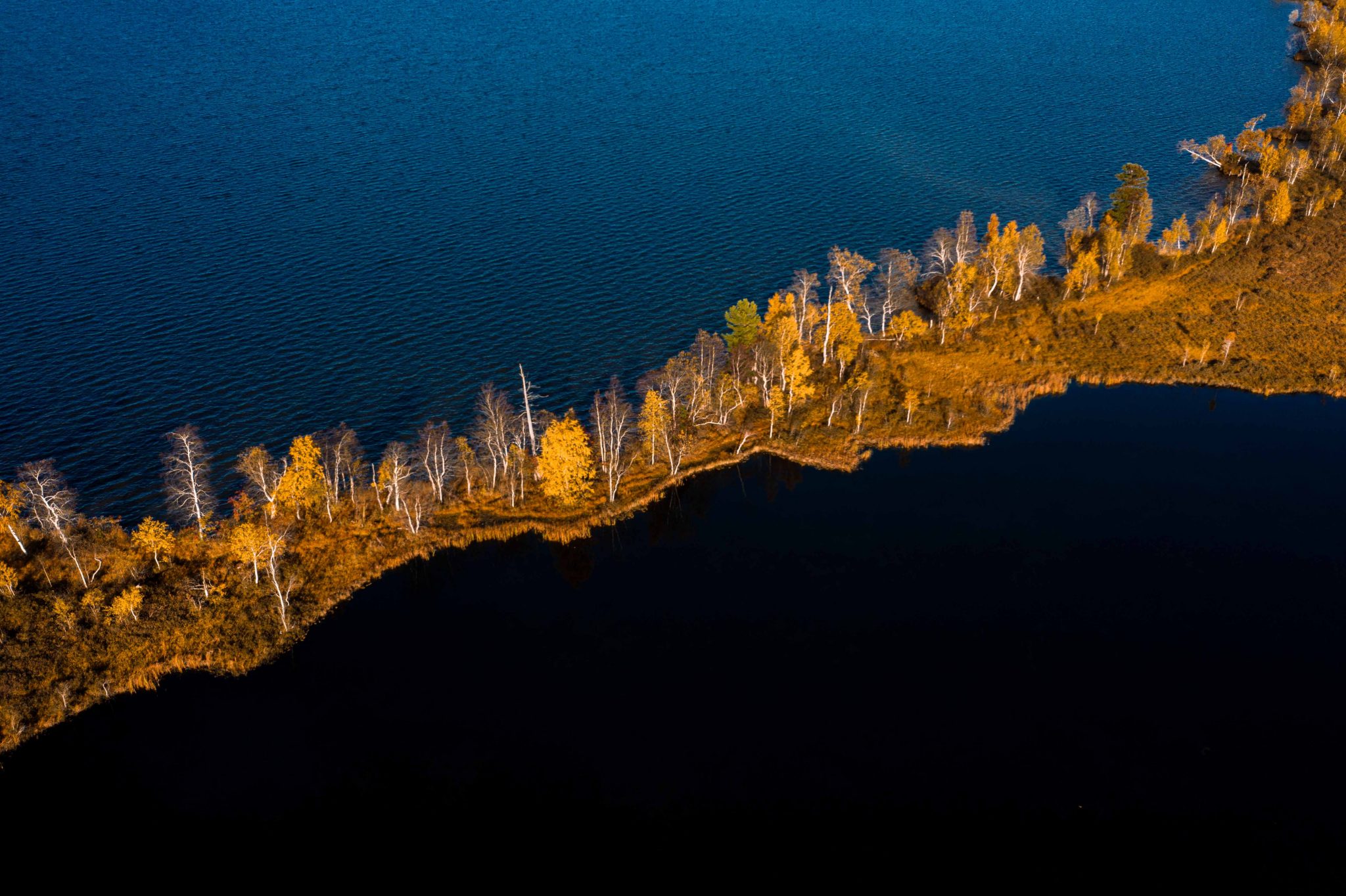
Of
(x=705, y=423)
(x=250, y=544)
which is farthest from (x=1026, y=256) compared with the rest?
(x=250, y=544)

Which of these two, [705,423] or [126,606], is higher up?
[705,423]

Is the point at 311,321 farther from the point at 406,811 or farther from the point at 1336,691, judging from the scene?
the point at 1336,691

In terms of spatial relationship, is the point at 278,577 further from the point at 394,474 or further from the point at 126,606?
the point at 394,474

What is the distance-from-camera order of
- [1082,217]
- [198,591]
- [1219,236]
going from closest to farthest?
[198,591] < [1219,236] < [1082,217]

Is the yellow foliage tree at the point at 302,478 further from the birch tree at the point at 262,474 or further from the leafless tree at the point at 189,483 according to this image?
the leafless tree at the point at 189,483

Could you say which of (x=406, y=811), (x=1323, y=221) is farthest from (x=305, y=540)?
(x=1323, y=221)

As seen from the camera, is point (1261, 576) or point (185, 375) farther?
point (185, 375)

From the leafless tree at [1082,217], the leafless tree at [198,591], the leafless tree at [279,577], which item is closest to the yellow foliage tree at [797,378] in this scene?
the leafless tree at [279,577]
